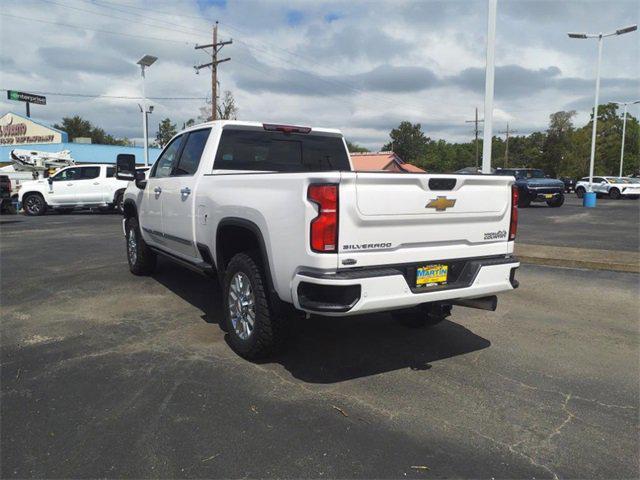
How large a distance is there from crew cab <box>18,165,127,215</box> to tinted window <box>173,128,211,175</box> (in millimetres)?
14543

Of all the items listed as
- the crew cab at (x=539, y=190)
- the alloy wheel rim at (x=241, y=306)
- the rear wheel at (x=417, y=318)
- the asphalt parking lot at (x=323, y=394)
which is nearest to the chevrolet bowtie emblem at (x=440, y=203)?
the asphalt parking lot at (x=323, y=394)

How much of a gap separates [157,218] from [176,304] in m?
1.09

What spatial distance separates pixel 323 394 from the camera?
354 centimetres

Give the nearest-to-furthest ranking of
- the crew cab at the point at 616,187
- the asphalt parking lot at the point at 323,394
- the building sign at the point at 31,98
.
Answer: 1. the asphalt parking lot at the point at 323,394
2. the crew cab at the point at 616,187
3. the building sign at the point at 31,98

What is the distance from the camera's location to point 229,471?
2.64m

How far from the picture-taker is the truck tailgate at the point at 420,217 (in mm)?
3338

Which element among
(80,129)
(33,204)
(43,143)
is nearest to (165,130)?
(80,129)

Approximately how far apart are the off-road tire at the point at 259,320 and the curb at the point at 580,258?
600 cm

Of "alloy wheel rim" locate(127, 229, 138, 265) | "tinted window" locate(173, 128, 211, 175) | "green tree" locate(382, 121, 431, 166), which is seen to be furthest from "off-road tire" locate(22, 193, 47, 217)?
"green tree" locate(382, 121, 431, 166)

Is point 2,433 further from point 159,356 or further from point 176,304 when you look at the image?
point 176,304

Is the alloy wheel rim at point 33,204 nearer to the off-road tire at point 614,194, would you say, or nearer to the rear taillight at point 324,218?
the rear taillight at point 324,218

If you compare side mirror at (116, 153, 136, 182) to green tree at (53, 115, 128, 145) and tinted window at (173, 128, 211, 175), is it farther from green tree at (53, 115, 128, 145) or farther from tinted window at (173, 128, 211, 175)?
green tree at (53, 115, 128, 145)

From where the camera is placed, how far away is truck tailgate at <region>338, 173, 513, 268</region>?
11.0 ft

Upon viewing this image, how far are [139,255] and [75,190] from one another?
1422 cm
